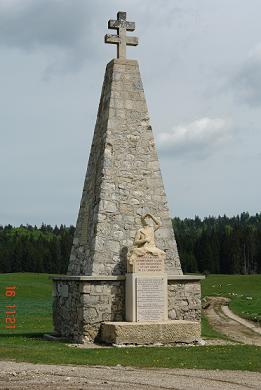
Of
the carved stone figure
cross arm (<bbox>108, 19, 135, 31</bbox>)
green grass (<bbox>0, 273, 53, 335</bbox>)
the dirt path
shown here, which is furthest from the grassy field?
cross arm (<bbox>108, 19, 135, 31</bbox>)

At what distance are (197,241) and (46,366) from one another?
77122mm

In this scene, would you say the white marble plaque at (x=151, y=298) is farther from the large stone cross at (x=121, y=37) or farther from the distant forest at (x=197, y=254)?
the distant forest at (x=197, y=254)

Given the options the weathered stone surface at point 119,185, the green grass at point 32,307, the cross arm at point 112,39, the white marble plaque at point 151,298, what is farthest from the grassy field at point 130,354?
the cross arm at point 112,39

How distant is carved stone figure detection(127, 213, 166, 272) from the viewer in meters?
17.5

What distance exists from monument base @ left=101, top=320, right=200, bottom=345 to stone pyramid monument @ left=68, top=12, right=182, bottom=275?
5.49 ft

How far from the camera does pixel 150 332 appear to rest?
16625 mm

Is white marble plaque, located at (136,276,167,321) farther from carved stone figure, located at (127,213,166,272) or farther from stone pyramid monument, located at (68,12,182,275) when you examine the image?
stone pyramid monument, located at (68,12,182,275)

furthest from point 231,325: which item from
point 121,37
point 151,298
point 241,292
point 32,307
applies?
point 241,292

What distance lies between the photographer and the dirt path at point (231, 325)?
2092 cm

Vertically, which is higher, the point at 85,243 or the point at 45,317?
the point at 85,243

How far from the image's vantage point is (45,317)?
90.7 feet

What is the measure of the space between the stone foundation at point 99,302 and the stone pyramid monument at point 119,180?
0.42 meters

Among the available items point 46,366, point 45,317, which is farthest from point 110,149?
point 45,317

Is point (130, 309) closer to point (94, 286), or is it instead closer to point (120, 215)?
point (94, 286)
